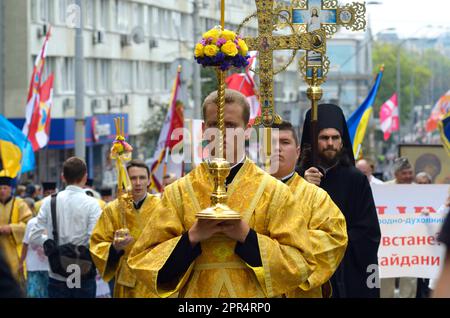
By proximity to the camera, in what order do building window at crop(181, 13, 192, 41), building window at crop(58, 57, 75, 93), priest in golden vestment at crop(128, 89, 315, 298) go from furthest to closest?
building window at crop(181, 13, 192, 41), building window at crop(58, 57, 75, 93), priest in golden vestment at crop(128, 89, 315, 298)

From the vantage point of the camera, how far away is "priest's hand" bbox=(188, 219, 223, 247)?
6.12 metres

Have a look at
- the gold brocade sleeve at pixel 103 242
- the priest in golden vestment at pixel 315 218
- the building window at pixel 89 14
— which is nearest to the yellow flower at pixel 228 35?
the priest in golden vestment at pixel 315 218

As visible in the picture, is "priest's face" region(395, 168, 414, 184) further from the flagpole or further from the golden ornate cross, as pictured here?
the flagpole

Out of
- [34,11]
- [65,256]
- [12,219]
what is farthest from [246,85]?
[34,11]

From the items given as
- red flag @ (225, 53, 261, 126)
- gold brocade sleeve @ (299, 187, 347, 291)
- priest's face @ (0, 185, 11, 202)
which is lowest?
priest's face @ (0, 185, 11, 202)

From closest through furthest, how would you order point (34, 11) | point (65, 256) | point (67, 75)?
point (65, 256)
point (34, 11)
point (67, 75)

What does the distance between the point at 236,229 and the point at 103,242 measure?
187 inches

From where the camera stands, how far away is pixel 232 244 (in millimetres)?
Result: 6434

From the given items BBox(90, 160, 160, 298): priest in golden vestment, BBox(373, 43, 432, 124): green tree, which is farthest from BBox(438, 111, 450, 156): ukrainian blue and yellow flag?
BBox(373, 43, 432, 124): green tree

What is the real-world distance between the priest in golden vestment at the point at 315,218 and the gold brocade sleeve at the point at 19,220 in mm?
5442

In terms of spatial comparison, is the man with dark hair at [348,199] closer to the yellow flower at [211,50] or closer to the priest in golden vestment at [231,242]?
the priest in golden vestment at [231,242]

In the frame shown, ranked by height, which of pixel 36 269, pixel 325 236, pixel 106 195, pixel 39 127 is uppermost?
pixel 39 127

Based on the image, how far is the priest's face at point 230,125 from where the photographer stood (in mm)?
6324

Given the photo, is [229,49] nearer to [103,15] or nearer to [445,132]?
[445,132]
